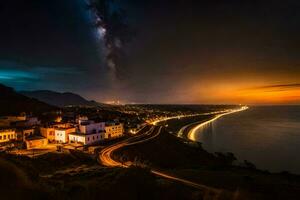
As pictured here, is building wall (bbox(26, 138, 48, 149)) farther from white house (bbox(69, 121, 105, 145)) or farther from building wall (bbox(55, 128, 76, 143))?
white house (bbox(69, 121, 105, 145))

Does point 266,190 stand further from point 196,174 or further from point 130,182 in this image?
point 130,182

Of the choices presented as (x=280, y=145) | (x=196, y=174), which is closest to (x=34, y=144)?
(x=196, y=174)

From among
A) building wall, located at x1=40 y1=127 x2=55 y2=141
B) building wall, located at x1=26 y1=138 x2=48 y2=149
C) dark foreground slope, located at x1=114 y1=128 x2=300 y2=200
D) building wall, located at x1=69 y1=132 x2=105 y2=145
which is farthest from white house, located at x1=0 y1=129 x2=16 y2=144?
dark foreground slope, located at x1=114 y1=128 x2=300 y2=200

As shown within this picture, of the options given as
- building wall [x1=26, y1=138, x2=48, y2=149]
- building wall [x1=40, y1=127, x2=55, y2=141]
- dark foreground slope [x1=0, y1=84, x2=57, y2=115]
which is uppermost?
dark foreground slope [x1=0, y1=84, x2=57, y2=115]

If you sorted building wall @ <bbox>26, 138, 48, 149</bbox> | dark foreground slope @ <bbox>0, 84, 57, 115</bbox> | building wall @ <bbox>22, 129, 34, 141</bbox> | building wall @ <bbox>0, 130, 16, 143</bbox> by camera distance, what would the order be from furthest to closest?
dark foreground slope @ <bbox>0, 84, 57, 115</bbox> < building wall @ <bbox>22, 129, 34, 141</bbox> < building wall @ <bbox>0, 130, 16, 143</bbox> < building wall @ <bbox>26, 138, 48, 149</bbox>

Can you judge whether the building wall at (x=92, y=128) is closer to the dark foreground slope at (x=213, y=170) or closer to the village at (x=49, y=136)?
the village at (x=49, y=136)

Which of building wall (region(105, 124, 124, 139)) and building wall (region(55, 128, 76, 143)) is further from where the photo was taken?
building wall (region(105, 124, 124, 139))

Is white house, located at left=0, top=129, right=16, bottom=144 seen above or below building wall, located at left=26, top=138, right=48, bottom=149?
above

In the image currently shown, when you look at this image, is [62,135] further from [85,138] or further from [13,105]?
[13,105]
